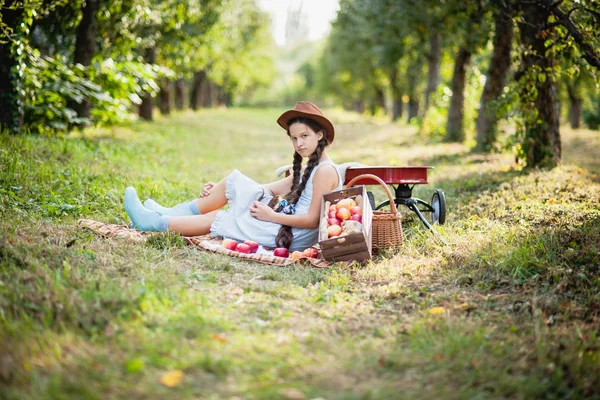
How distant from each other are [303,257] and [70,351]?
264cm

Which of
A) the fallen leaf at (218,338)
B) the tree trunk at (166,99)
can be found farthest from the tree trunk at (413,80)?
the fallen leaf at (218,338)

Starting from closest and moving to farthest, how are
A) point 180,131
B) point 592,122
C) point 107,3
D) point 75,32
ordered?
point 107,3 → point 75,32 → point 180,131 → point 592,122

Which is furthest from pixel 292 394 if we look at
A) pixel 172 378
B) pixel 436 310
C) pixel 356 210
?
pixel 356 210

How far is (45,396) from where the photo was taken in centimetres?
243

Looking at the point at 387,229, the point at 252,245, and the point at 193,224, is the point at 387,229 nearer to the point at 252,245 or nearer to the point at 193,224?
the point at 252,245

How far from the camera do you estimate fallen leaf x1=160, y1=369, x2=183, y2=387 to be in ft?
8.57

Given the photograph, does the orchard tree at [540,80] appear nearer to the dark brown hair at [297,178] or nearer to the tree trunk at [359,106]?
the dark brown hair at [297,178]

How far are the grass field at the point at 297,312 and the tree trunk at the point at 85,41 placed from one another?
505 cm

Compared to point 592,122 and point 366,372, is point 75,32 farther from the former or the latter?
point 592,122

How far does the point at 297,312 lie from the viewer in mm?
3785

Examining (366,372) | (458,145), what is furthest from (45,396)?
(458,145)

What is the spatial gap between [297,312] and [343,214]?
153 cm

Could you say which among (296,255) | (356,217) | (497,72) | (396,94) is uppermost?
(396,94)

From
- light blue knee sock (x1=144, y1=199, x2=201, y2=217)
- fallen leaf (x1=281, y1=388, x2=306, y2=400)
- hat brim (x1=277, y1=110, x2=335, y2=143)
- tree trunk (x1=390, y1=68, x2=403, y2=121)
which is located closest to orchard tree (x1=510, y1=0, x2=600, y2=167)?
hat brim (x1=277, y1=110, x2=335, y2=143)
